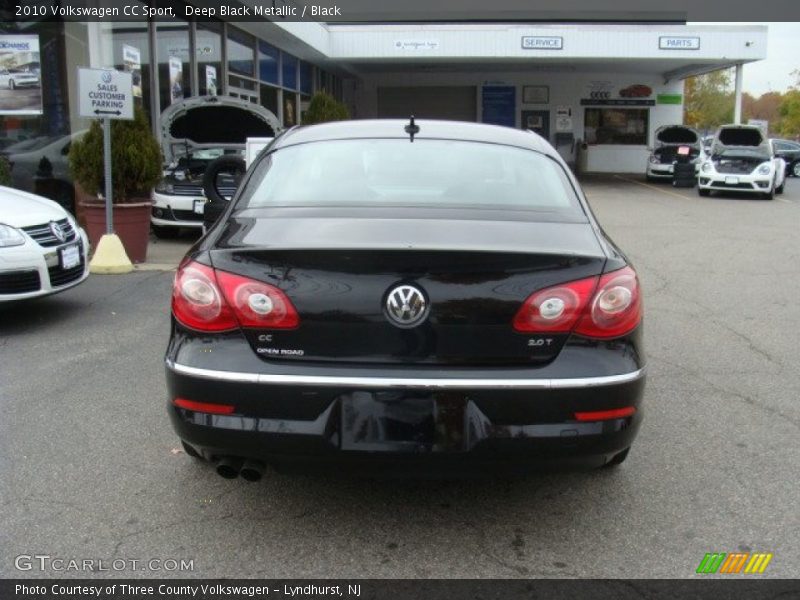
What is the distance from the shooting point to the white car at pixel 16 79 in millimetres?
11461

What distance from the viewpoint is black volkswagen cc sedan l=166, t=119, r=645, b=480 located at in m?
2.79

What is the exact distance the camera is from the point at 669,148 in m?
25.8

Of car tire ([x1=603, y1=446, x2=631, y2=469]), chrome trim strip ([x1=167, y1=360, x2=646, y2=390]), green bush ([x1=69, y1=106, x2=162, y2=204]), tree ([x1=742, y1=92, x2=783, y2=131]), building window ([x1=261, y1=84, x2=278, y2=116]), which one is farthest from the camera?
tree ([x1=742, y1=92, x2=783, y2=131])

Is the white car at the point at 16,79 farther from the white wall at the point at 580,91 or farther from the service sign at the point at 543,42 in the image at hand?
the white wall at the point at 580,91

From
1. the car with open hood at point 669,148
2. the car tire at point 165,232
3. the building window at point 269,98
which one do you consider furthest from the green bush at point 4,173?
the car with open hood at point 669,148

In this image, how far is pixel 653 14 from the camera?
105ft

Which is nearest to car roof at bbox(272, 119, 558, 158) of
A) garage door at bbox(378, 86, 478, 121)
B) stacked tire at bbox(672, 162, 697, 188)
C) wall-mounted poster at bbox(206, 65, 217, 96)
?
wall-mounted poster at bbox(206, 65, 217, 96)

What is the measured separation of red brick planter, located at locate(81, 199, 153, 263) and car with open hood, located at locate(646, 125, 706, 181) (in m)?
19.5

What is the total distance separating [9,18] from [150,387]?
8712 millimetres

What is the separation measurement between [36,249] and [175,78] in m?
9.72

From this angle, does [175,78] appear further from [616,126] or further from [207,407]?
[616,126]

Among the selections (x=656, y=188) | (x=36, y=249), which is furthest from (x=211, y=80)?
(x=656, y=188)

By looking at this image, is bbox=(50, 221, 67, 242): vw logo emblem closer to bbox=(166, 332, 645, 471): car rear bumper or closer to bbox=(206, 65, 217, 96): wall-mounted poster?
bbox=(166, 332, 645, 471): car rear bumper
